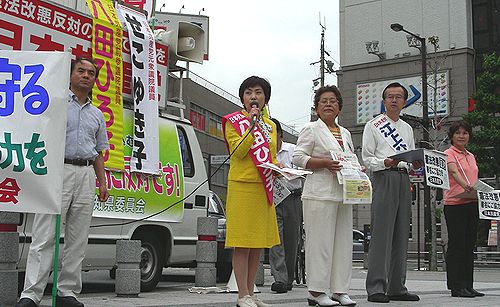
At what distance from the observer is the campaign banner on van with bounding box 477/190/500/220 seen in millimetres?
7469

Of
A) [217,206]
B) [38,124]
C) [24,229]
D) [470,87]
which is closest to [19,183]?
[38,124]

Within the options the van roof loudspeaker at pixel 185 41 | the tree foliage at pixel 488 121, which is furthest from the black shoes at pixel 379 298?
the tree foliage at pixel 488 121

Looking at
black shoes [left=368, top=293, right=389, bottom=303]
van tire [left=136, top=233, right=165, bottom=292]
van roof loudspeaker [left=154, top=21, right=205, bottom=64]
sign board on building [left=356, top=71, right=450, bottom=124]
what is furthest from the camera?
sign board on building [left=356, top=71, right=450, bottom=124]

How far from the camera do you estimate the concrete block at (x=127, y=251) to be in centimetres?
733

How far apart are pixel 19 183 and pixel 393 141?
12.0ft

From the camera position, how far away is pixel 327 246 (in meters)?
5.93

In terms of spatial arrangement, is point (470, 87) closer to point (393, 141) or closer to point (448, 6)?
point (448, 6)

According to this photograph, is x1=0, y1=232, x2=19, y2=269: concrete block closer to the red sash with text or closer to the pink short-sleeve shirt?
the red sash with text

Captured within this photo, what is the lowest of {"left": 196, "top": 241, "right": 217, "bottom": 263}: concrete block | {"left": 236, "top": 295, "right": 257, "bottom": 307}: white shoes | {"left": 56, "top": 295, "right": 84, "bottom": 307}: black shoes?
{"left": 56, "top": 295, "right": 84, "bottom": 307}: black shoes

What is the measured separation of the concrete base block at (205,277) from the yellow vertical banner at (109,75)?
68.3 inches

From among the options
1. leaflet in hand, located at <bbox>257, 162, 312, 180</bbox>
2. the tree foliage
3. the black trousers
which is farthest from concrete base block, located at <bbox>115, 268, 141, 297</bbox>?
the tree foliage

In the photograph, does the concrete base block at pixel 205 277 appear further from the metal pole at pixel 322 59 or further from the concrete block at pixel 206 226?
the metal pole at pixel 322 59

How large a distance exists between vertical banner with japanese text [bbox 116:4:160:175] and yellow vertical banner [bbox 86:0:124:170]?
0.18 metres

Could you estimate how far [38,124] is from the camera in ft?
15.5
